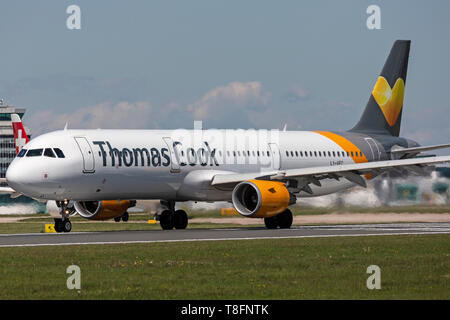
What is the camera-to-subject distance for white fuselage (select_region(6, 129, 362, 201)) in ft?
111

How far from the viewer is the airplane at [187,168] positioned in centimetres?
3431

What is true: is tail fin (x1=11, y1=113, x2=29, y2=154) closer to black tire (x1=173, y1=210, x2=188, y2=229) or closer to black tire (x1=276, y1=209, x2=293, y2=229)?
black tire (x1=173, y1=210, x2=188, y2=229)

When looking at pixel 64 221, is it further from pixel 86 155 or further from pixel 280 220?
pixel 280 220

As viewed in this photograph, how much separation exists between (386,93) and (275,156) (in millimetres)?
9706

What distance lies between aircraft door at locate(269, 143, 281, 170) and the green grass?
547 inches

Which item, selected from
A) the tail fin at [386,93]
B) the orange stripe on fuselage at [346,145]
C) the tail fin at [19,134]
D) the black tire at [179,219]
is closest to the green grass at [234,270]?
the black tire at [179,219]

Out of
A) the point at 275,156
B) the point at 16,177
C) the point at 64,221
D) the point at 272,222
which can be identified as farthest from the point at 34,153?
the point at 275,156

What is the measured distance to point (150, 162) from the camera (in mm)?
36719

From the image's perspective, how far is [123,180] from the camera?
3575 cm

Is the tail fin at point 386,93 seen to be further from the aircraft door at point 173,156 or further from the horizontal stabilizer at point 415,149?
the aircraft door at point 173,156

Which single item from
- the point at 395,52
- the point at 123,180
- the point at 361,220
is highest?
the point at 395,52
